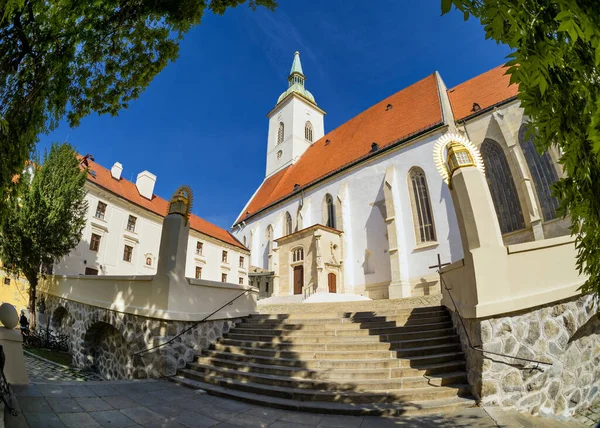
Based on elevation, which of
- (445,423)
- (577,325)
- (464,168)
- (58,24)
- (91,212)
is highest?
(91,212)

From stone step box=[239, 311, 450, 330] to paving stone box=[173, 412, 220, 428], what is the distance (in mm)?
3620

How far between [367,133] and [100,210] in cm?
Answer: 2143

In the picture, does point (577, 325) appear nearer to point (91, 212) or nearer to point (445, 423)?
point (445, 423)

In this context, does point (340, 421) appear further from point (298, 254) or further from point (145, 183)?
point (145, 183)

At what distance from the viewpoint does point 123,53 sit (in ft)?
16.8

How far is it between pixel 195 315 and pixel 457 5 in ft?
24.9

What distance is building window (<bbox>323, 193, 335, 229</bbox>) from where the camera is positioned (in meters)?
23.4

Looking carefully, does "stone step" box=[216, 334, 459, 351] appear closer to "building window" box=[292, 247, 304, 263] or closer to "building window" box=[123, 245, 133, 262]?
"building window" box=[292, 247, 304, 263]

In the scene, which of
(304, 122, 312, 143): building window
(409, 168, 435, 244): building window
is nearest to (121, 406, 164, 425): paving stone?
(409, 168, 435, 244): building window

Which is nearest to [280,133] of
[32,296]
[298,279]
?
[298,279]

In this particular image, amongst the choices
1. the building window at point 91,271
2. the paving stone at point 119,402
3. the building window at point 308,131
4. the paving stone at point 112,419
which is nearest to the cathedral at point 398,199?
the building window at point 308,131

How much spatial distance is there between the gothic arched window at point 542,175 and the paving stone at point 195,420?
18.4 meters

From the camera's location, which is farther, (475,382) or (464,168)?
(464,168)

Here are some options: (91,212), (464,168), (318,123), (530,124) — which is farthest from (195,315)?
(318,123)
